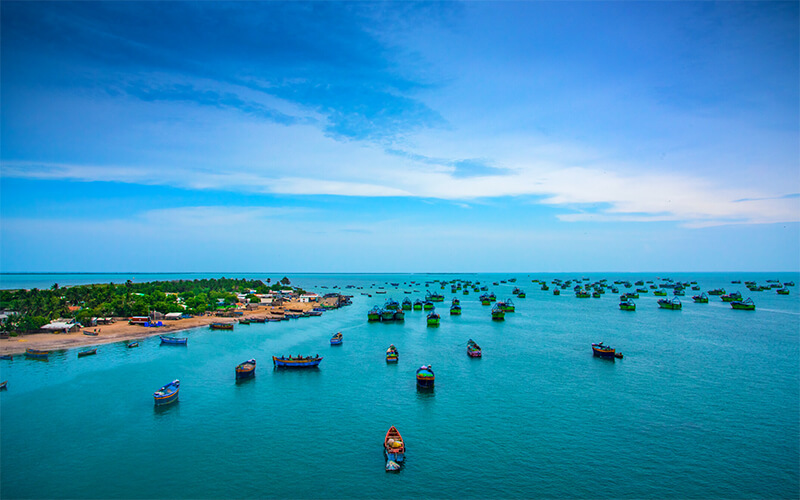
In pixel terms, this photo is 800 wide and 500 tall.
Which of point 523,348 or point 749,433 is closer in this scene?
point 749,433

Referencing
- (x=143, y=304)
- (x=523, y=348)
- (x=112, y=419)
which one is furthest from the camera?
(x=143, y=304)

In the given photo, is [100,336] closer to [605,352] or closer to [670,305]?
[605,352]

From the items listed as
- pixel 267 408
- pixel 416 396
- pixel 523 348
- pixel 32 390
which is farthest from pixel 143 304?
pixel 523 348

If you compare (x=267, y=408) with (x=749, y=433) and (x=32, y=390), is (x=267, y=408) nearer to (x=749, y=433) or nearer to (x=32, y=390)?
(x=32, y=390)

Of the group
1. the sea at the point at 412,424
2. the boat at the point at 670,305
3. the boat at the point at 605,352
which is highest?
the boat at the point at 670,305

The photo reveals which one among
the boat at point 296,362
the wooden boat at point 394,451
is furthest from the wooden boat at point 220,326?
the wooden boat at point 394,451

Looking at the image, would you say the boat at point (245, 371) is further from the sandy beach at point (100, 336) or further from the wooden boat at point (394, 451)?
the sandy beach at point (100, 336)

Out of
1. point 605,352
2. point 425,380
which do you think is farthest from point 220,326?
point 605,352

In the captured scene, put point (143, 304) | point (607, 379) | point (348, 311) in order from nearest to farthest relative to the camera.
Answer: point (607, 379) < point (143, 304) < point (348, 311)

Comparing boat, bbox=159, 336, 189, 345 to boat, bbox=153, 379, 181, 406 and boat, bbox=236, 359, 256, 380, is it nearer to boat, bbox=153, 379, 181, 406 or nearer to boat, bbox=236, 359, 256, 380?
boat, bbox=236, 359, 256, 380
